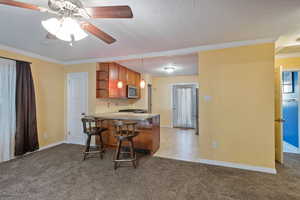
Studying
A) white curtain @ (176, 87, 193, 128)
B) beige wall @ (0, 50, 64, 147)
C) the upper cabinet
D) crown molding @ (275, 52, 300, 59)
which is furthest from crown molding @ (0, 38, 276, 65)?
white curtain @ (176, 87, 193, 128)

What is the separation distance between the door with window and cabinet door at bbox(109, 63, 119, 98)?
10.6ft

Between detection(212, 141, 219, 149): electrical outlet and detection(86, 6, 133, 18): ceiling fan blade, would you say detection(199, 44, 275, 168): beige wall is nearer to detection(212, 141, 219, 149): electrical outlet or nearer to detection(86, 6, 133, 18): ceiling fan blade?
detection(212, 141, 219, 149): electrical outlet

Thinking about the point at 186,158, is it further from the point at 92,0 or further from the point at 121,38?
the point at 92,0

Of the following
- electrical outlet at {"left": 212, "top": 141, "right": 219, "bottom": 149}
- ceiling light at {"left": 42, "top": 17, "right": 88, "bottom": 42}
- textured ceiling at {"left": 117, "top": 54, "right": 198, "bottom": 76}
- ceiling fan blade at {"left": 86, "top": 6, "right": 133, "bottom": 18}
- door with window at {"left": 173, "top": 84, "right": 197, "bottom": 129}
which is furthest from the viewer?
door with window at {"left": 173, "top": 84, "right": 197, "bottom": 129}

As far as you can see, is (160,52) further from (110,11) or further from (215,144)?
(215,144)

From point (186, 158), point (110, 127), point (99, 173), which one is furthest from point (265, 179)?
point (110, 127)

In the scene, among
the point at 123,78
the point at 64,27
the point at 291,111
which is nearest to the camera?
the point at 64,27

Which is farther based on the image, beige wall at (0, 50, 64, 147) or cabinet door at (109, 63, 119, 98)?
cabinet door at (109, 63, 119, 98)

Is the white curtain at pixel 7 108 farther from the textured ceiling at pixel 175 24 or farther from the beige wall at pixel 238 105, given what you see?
the beige wall at pixel 238 105

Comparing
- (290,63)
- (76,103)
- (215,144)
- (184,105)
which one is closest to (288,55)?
(290,63)

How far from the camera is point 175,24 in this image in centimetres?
207

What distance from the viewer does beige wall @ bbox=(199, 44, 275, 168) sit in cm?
255

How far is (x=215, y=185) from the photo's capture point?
2131 millimetres

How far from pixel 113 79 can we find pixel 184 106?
369cm
